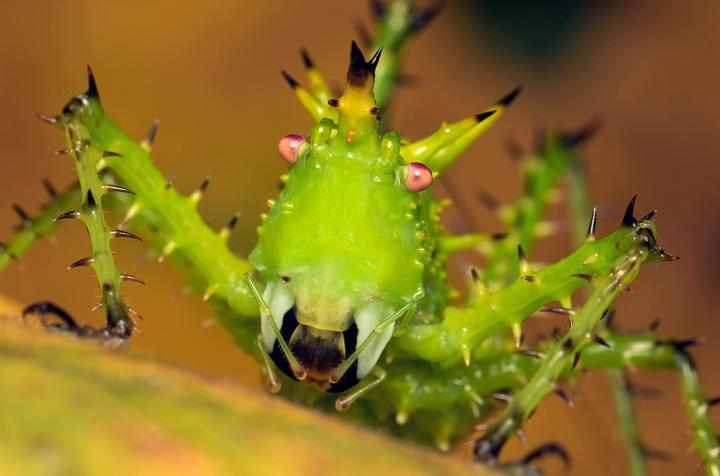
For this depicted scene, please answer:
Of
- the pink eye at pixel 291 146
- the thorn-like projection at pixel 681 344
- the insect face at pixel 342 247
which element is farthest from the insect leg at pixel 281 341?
the thorn-like projection at pixel 681 344

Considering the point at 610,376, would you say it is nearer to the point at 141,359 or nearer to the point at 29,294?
the point at 141,359

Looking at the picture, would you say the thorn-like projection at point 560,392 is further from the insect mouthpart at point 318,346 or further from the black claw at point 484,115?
the black claw at point 484,115

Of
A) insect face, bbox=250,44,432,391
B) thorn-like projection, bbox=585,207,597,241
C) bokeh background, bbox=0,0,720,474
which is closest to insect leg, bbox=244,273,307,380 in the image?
insect face, bbox=250,44,432,391

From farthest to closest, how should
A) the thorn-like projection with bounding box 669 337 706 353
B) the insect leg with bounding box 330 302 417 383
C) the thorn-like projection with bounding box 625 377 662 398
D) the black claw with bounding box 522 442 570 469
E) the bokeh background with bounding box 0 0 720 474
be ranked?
1. the bokeh background with bounding box 0 0 720 474
2. the thorn-like projection with bounding box 625 377 662 398
3. the thorn-like projection with bounding box 669 337 706 353
4. the black claw with bounding box 522 442 570 469
5. the insect leg with bounding box 330 302 417 383

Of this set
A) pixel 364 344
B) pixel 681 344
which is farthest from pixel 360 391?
pixel 681 344

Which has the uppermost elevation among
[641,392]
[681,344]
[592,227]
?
[592,227]

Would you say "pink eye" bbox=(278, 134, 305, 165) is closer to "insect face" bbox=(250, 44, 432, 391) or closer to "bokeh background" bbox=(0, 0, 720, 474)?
"insect face" bbox=(250, 44, 432, 391)

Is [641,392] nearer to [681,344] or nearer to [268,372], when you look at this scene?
[681,344]
